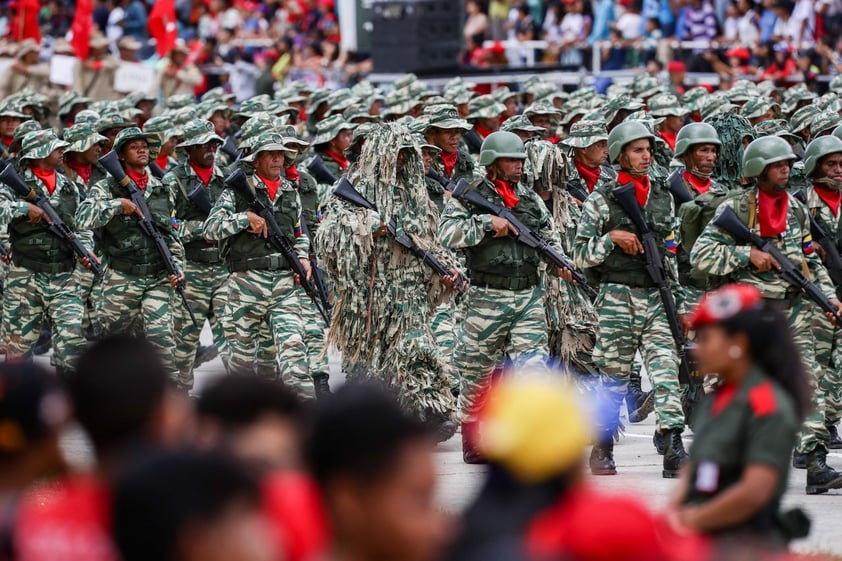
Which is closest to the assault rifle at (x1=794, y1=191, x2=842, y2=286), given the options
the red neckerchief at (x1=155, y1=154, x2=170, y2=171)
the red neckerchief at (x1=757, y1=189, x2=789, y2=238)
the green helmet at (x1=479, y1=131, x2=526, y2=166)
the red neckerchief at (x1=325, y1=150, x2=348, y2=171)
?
the red neckerchief at (x1=757, y1=189, x2=789, y2=238)

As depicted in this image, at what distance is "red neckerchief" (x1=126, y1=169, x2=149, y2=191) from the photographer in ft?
42.6

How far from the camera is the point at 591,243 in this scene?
414 inches

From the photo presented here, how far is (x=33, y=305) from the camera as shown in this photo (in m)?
13.4

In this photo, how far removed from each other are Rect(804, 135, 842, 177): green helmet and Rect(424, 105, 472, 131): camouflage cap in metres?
3.39

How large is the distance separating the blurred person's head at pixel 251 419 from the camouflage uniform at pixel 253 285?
7.16 metres

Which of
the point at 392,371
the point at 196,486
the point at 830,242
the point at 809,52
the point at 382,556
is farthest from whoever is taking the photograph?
the point at 809,52

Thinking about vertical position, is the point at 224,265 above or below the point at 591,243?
below

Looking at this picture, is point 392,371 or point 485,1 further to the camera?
point 485,1

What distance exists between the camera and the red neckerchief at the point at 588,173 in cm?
1310

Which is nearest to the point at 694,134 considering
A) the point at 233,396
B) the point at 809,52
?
the point at 233,396

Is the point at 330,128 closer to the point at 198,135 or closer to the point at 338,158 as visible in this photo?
the point at 338,158

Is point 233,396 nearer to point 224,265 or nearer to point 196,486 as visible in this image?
point 196,486

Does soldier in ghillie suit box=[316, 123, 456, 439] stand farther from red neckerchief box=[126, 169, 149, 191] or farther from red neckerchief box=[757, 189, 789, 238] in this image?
red neckerchief box=[757, 189, 789, 238]

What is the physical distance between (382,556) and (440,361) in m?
7.86
